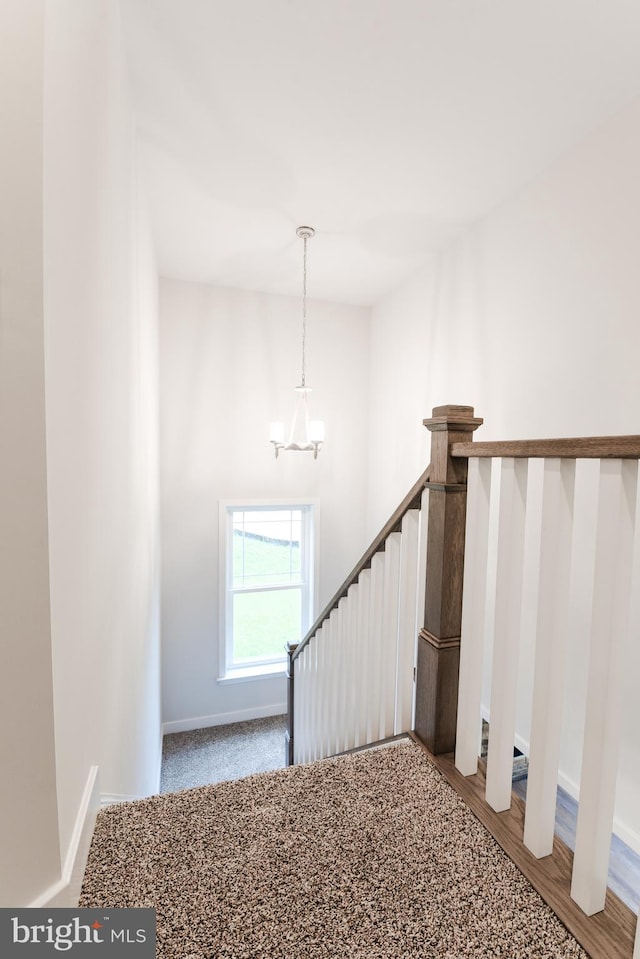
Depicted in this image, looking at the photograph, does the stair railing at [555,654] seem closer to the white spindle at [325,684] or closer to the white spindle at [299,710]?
the white spindle at [325,684]

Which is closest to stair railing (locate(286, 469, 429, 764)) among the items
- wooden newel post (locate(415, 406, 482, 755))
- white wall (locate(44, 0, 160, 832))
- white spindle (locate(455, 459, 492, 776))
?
wooden newel post (locate(415, 406, 482, 755))

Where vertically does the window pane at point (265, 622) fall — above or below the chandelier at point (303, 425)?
below

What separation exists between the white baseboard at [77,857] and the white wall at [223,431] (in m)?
2.97

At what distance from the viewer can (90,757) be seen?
103 cm

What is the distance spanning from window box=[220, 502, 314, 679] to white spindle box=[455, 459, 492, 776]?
121 inches

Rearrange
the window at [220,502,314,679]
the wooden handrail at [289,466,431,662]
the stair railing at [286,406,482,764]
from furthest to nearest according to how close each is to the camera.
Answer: the window at [220,502,314,679]
the wooden handrail at [289,466,431,662]
the stair railing at [286,406,482,764]

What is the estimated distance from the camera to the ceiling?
151 cm

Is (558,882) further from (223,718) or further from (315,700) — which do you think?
(223,718)

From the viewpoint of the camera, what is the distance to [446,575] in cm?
127

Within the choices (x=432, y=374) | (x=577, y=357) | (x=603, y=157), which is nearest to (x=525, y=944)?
Result: (x=577, y=357)

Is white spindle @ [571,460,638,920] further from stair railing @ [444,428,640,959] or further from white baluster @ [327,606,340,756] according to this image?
white baluster @ [327,606,340,756]

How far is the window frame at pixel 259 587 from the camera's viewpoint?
402cm

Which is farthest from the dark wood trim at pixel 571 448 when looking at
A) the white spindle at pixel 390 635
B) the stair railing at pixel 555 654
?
the white spindle at pixel 390 635

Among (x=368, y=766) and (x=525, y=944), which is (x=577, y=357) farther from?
(x=525, y=944)
